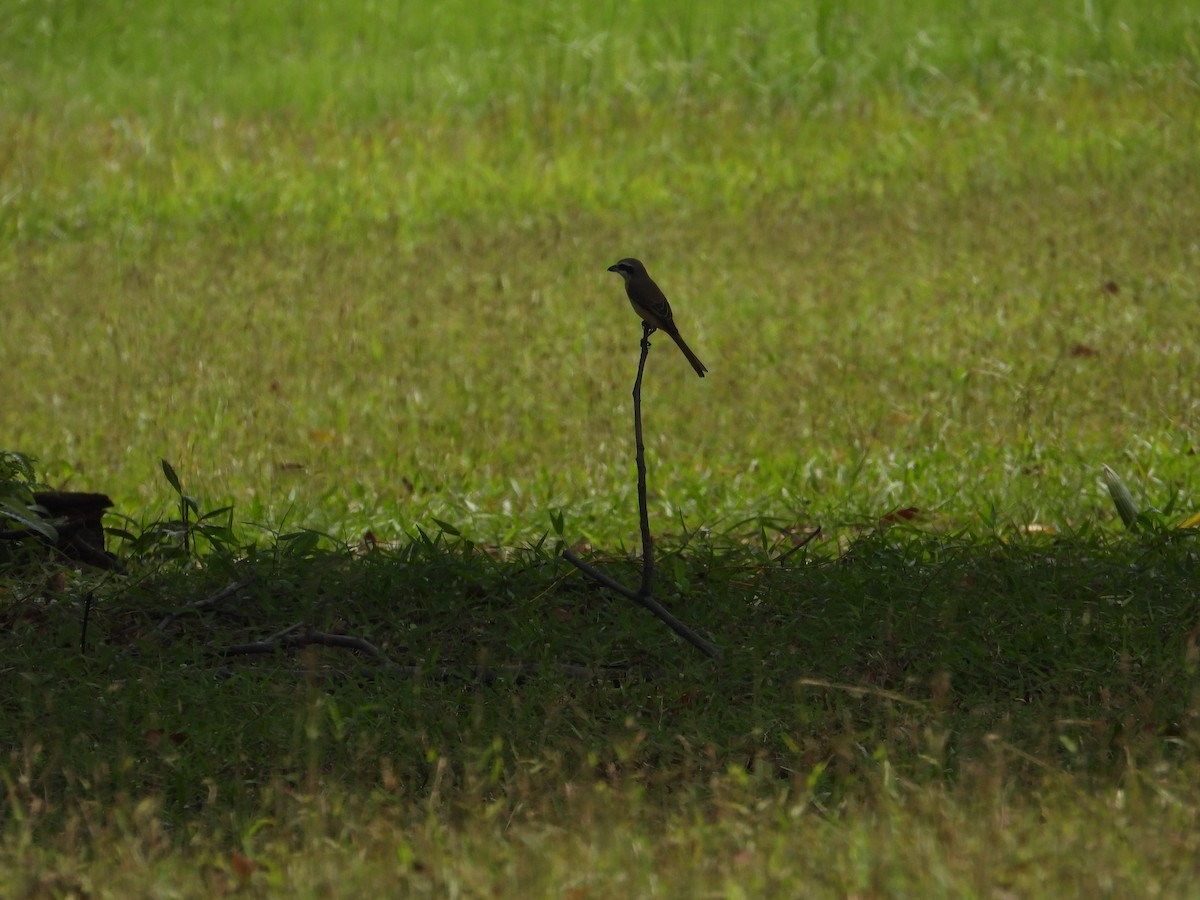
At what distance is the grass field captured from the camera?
3.63m

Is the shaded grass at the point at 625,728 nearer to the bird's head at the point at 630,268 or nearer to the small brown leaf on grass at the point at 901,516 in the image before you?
the small brown leaf on grass at the point at 901,516

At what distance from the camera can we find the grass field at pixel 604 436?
3.63 metres

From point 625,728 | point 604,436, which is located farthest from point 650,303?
point 604,436

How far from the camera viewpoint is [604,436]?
27.0ft

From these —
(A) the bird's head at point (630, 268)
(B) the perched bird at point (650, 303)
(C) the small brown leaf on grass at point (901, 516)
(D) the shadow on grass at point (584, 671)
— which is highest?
(A) the bird's head at point (630, 268)

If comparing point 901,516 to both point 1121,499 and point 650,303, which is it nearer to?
point 1121,499

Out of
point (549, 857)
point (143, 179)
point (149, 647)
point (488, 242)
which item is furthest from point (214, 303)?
point (549, 857)

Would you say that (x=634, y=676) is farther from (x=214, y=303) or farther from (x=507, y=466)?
(x=214, y=303)

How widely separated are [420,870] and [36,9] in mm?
15790

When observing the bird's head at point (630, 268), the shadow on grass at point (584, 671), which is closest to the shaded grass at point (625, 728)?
the shadow on grass at point (584, 671)

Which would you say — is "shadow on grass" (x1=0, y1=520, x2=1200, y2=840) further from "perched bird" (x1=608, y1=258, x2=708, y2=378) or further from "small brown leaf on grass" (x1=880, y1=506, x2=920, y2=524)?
"perched bird" (x1=608, y1=258, x2=708, y2=378)

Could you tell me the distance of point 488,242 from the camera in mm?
11750

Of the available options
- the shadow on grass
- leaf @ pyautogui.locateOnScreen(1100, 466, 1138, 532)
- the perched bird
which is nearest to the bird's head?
the perched bird

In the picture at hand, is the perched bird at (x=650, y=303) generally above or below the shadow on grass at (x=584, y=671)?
above
